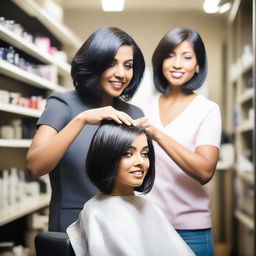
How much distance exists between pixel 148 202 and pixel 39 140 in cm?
43

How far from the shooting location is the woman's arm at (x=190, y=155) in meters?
1.44

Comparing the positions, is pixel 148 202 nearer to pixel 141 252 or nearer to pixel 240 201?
pixel 141 252

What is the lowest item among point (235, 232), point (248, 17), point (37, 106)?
point (235, 232)

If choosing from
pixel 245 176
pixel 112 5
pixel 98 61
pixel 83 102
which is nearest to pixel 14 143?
pixel 83 102

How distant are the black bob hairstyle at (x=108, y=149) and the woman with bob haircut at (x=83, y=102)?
4 cm

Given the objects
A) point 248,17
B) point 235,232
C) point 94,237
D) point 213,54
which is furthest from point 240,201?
point 94,237

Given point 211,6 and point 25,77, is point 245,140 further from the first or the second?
point 25,77

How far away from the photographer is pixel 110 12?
1.71 metres

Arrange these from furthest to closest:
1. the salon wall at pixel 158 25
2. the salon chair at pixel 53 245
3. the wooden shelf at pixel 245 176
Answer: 1. the wooden shelf at pixel 245 176
2. the salon wall at pixel 158 25
3. the salon chair at pixel 53 245

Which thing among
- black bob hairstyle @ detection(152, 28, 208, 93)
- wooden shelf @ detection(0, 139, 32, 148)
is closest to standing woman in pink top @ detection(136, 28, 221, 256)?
black bob hairstyle @ detection(152, 28, 208, 93)

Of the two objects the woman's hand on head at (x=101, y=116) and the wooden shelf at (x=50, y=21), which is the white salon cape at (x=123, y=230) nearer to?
the woman's hand on head at (x=101, y=116)

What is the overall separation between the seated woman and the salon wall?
15.4 inches

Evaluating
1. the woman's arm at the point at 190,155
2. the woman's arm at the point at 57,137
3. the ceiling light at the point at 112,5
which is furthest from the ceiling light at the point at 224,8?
the woman's arm at the point at 57,137

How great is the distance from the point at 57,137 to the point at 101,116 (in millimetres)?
148
